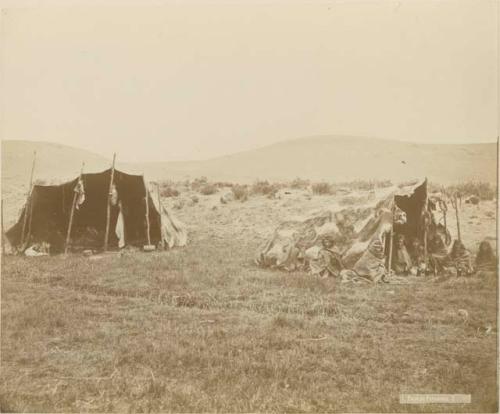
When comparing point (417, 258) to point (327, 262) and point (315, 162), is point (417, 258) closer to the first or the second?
point (327, 262)

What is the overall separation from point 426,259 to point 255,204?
1.82 meters

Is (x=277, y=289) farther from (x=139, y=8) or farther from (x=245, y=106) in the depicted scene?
(x=139, y=8)

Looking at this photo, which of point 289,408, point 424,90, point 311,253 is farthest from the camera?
point 311,253

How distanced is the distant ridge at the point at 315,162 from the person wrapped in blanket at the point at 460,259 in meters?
0.65

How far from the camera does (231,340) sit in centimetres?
519

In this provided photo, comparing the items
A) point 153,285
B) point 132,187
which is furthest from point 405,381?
point 132,187

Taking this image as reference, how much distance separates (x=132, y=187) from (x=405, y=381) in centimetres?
339

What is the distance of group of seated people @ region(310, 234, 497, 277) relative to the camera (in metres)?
5.35

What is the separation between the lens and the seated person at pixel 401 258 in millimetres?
5707

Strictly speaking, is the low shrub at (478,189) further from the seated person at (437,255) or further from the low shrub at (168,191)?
the low shrub at (168,191)

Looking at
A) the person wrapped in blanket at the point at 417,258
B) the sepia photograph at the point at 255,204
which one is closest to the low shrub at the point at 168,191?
the sepia photograph at the point at 255,204

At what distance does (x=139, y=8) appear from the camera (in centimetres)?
555

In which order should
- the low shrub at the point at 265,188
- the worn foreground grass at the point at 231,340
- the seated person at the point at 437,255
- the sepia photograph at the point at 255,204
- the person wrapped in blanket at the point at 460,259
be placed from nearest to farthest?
the worn foreground grass at the point at 231,340 → the sepia photograph at the point at 255,204 → the person wrapped in blanket at the point at 460,259 → the seated person at the point at 437,255 → the low shrub at the point at 265,188

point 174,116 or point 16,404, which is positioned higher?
point 174,116
